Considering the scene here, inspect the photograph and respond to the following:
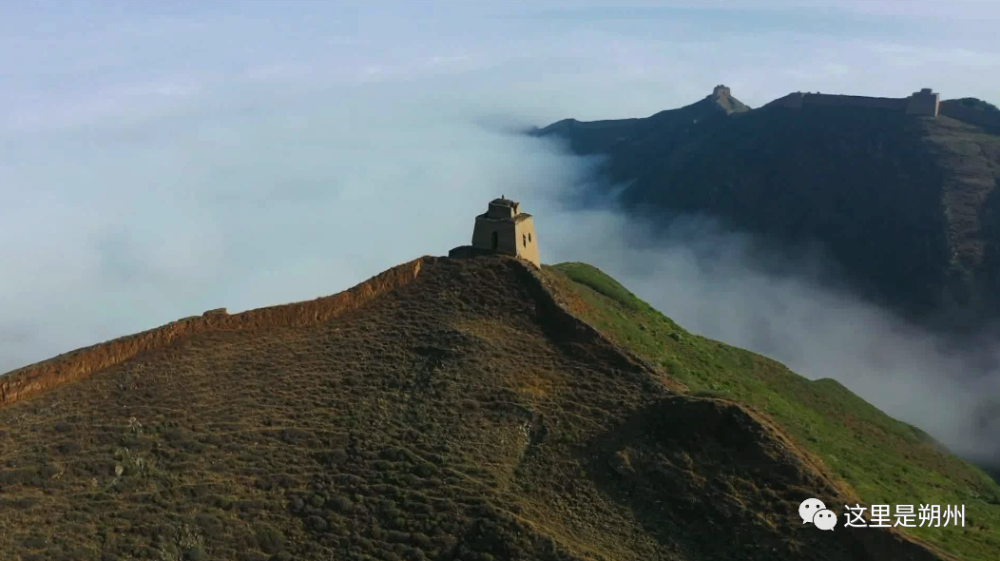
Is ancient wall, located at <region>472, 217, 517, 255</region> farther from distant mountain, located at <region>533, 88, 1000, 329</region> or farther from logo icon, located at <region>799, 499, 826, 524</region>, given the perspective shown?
distant mountain, located at <region>533, 88, 1000, 329</region>

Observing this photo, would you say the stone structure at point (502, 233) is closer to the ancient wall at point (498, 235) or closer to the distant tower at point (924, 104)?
the ancient wall at point (498, 235)

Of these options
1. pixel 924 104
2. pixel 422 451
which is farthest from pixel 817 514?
pixel 924 104

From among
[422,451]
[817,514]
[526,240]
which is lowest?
[817,514]

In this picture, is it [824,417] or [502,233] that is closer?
[502,233]

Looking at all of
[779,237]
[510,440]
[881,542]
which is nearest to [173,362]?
[510,440]

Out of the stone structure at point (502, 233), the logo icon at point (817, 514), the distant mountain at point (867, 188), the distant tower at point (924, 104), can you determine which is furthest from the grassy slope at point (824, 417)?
the distant tower at point (924, 104)

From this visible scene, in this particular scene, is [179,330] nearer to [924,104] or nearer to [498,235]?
[498,235]
